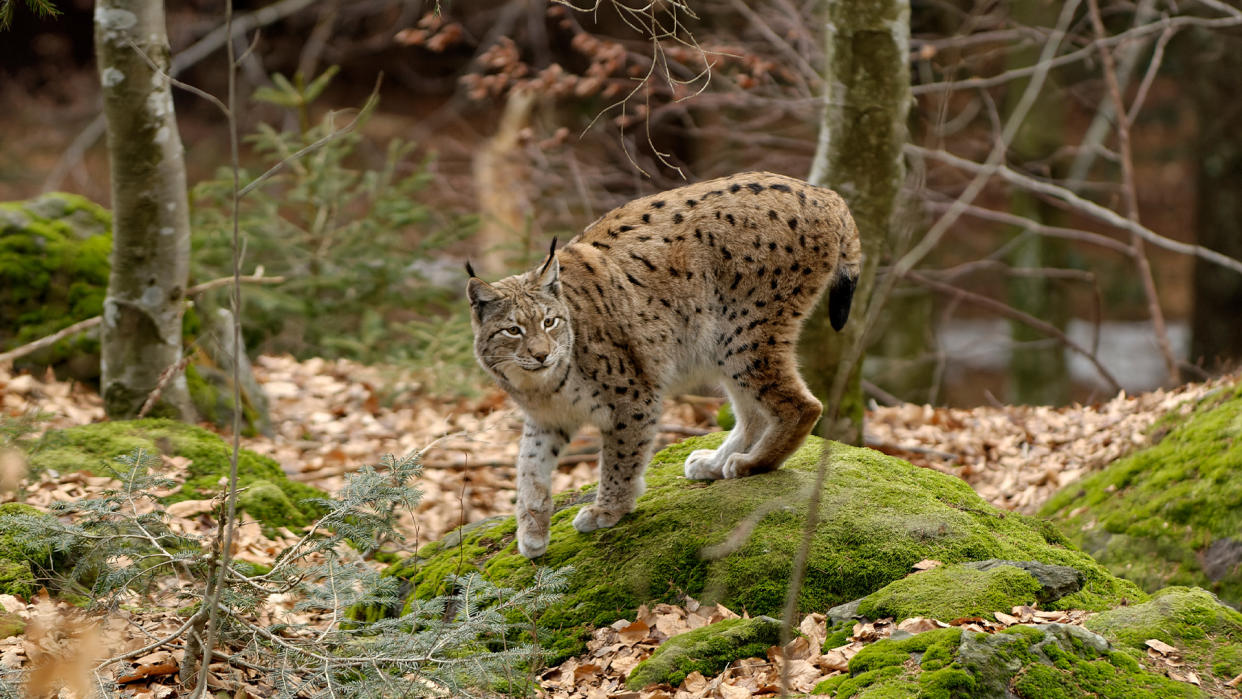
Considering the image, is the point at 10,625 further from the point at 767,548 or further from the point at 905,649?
the point at 905,649

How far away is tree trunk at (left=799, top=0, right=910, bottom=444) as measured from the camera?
671 centimetres

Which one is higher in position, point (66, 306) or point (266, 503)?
point (66, 306)

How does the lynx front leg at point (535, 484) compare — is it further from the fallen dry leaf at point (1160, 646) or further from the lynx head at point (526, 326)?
the fallen dry leaf at point (1160, 646)


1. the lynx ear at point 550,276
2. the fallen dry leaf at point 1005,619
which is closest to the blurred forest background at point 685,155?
the lynx ear at point 550,276

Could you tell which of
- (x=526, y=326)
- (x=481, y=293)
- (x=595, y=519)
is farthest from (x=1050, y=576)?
(x=481, y=293)

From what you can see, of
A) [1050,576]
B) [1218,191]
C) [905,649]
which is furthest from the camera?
[1218,191]

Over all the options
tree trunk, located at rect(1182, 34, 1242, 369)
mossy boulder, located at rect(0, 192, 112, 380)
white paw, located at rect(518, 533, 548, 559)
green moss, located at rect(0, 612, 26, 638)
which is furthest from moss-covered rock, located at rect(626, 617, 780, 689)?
tree trunk, located at rect(1182, 34, 1242, 369)

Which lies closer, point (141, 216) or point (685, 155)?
point (141, 216)

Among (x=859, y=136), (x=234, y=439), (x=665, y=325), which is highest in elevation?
(x=859, y=136)

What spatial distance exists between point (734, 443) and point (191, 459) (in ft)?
9.81

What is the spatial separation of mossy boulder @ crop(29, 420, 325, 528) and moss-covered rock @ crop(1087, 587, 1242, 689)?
12.8ft

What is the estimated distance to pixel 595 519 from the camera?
5.09 meters

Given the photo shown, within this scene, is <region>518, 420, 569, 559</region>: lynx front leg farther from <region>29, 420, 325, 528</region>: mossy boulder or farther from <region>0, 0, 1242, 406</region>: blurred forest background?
<region>0, 0, 1242, 406</region>: blurred forest background

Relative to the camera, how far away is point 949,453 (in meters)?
7.89
